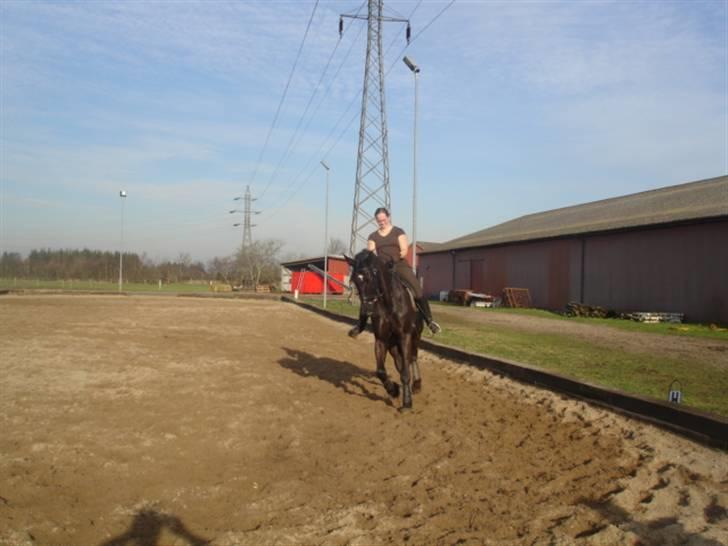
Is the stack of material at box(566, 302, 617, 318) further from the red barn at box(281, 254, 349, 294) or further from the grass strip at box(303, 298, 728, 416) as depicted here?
the red barn at box(281, 254, 349, 294)

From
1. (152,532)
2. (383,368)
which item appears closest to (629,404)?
(383,368)

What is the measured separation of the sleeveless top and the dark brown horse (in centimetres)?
35

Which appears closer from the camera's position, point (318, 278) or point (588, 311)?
point (588, 311)

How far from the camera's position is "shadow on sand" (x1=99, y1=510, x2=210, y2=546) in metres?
3.59

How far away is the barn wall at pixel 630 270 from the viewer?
2216cm

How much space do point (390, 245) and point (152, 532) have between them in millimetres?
5242

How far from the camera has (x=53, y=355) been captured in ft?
36.5

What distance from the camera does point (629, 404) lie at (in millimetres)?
7176

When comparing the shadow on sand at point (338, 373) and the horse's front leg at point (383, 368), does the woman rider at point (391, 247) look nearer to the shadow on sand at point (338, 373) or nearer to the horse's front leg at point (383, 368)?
the horse's front leg at point (383, 368)

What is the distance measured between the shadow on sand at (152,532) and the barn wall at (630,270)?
2312 cm

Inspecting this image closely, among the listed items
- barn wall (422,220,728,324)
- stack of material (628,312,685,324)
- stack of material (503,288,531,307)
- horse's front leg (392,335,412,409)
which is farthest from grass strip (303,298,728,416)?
stack of material (503,288,531,307)

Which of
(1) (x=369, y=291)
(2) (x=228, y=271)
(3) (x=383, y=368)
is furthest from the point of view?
(2) (x=228, y=271)

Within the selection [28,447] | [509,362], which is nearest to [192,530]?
[28,447]

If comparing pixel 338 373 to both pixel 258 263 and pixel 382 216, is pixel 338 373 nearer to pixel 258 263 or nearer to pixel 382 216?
pixel 382 216
